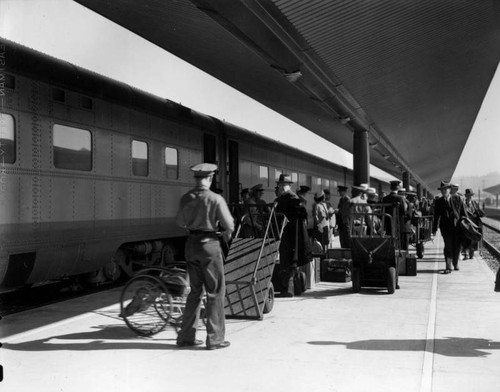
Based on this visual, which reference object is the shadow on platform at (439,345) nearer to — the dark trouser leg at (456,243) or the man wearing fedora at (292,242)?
the man wearing fedora at (292,242)

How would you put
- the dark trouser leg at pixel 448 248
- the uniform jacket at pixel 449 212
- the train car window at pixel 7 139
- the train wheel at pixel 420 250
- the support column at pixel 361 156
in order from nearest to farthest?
the train car window at pixel 7 139 < the uniform jacket at pixel 449 212 < the dark trouser leg at pixel 448 248 < the train wheel at pixel 420 250 < the support column at pixel 361 156

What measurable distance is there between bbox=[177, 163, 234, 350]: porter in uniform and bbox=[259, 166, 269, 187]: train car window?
427 inches

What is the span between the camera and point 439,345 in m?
5.51

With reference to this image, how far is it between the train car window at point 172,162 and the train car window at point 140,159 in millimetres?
734

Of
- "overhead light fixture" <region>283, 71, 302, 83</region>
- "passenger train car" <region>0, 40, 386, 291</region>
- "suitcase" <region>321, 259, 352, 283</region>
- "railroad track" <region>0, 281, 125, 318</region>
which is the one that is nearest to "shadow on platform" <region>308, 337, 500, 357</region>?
"passenger train car" <region>0, 40, 386, 291</region>

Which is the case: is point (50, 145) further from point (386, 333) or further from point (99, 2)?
point (386, 333)

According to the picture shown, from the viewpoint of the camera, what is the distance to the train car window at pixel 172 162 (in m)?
10.9

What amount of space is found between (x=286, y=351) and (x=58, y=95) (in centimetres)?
498

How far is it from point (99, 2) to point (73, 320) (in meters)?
5.54

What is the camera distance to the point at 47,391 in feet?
13.9

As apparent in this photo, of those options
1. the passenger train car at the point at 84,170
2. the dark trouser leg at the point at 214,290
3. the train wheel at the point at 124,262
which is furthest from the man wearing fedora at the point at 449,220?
the dark trouser leg at the point at 214,290

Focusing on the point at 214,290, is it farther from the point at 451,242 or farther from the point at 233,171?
the point at 233,171

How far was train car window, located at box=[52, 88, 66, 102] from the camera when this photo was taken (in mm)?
7955

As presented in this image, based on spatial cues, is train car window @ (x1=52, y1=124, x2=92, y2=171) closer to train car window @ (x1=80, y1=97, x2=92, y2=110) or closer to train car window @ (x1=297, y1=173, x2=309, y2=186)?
train car window @ (x1=80, y1=97, x2=92, y2=110)
